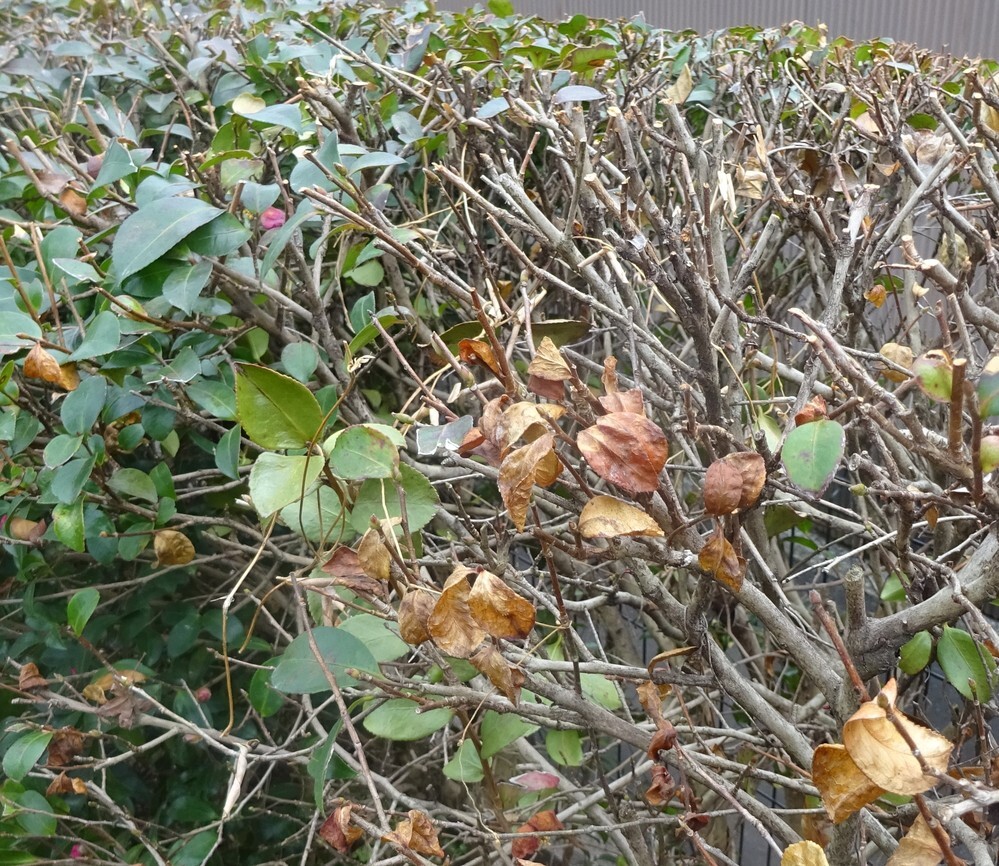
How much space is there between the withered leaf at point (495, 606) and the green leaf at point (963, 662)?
52cm

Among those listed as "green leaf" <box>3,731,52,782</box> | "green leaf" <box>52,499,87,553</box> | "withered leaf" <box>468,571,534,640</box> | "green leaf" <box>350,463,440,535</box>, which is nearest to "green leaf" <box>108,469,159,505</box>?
"green leaf" <box>52,499,87,553</box>

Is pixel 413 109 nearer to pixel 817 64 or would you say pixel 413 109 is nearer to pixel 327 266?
pixel 327 266

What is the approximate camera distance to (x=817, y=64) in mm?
2166

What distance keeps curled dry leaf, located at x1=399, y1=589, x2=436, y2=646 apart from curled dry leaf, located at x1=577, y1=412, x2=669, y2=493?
0.72ft

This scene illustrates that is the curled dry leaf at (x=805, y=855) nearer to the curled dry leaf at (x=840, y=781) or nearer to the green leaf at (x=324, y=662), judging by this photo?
the curled dry leaf at (x=840, y=781)

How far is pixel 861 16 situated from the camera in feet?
15.3

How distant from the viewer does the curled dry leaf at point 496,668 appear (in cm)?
83

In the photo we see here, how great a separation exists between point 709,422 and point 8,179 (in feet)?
4.32

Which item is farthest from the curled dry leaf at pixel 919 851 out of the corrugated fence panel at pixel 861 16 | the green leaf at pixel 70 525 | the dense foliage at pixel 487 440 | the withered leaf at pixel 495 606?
the corrugated fence panel at pixel 861 16

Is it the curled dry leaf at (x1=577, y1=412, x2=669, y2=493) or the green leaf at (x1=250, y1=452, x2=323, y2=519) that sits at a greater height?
the curled dry leaf at (x1=577, y1=412, x2=669, y2=493)

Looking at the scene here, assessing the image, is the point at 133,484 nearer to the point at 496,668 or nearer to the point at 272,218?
the point at 272,218

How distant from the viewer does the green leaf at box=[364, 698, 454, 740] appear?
1154mm

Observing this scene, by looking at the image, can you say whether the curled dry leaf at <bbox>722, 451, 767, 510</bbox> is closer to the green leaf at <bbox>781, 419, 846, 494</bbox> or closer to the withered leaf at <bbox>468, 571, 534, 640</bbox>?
the green leaf at <bbox>781, 419, 846, 494</bbox>

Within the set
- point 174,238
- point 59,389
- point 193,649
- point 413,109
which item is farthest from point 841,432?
point 193,649
